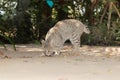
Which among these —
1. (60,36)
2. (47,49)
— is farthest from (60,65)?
→ (60,36)

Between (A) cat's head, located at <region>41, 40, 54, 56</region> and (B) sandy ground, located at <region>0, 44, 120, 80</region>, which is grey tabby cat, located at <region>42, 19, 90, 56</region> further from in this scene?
(B) sandy ground, located at <region>0, 44, 120, 80</region>

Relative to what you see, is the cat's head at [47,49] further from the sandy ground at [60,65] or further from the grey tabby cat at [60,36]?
the sandy ground at [60,65]

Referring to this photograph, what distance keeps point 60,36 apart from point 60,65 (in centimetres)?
245

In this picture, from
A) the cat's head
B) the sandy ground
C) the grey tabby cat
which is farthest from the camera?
the grey tabby cat

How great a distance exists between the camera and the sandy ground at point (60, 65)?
22.9 feet

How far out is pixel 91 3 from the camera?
1387cm

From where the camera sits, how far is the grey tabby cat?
1016cm

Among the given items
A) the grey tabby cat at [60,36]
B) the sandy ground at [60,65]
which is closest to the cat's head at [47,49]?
the grey tabby cat at [60,36]

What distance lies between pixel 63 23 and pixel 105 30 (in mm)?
2282

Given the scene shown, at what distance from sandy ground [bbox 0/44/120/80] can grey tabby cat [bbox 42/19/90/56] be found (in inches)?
10.1

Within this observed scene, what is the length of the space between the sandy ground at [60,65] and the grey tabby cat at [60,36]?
255 millimetres

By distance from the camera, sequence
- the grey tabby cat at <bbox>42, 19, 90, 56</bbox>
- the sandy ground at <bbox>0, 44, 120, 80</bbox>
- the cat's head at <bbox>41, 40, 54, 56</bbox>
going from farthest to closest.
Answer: the grey tabby cat at <bbox>42, 19, 90, 56</bbox> < the cat's head at <bbox>41, 40, 54, 56</bbox> < the sandy ground at <bbox>0, 44, 120, 80</bbox>

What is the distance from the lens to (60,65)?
8.26 meters

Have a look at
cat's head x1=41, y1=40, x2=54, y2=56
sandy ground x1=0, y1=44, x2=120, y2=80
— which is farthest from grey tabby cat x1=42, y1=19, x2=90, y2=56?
sandy ground x1=0, y1=44, x2=120, y2=80
